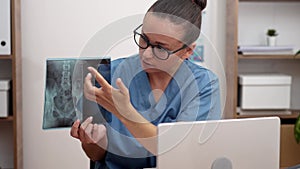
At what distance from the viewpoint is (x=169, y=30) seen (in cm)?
140

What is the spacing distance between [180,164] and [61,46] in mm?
1924

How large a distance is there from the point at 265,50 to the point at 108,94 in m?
1.85

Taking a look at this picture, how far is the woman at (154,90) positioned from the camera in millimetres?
1353

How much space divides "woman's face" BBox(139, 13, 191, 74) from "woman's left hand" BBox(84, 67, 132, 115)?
0.65ft

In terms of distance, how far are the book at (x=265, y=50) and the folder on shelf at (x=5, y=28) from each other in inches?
52.6

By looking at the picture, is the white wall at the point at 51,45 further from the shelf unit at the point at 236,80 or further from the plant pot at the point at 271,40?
the plant pot at the point at 271,40

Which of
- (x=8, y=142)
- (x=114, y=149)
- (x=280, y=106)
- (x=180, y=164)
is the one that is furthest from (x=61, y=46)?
(x=180, y=164)

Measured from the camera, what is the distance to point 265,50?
9.31ft

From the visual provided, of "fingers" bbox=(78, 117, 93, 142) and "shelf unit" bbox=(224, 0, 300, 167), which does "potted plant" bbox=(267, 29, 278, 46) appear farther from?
"fingers" bbox=(78, 117, 93, 142)

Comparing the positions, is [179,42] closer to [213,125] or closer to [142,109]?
[142,109]

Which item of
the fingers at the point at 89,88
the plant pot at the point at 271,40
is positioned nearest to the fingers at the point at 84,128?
the fingers at the point at 89,88

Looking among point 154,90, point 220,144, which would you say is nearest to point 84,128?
point 154,90

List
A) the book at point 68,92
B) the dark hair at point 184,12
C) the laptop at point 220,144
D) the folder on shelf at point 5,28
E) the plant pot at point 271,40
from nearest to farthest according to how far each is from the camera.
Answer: the laptop at point 220,144, the book at point 68,92, the dark hair at point 184,12, the folder on shelf at point 5,28, the plant pot at point 271,40

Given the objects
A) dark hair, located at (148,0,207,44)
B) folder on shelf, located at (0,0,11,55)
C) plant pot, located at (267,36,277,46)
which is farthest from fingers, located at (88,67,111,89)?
plant pot, located at (267,36,277,46)
